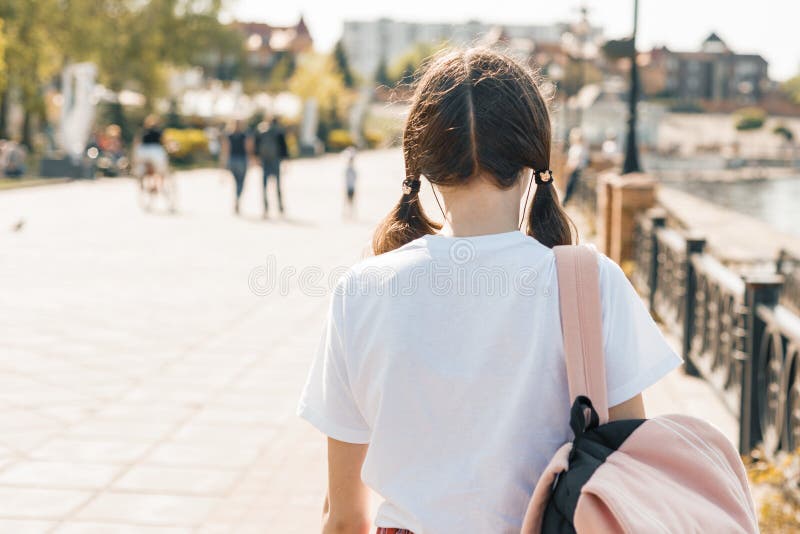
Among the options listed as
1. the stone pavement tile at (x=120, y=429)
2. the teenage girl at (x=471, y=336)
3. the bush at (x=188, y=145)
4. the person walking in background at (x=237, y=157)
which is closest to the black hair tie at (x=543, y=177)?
the teenage girl at (x=471, y=336)

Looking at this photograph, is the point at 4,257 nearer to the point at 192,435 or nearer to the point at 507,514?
the point at 192,435

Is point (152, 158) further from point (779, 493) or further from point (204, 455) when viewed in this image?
point (779, 493)

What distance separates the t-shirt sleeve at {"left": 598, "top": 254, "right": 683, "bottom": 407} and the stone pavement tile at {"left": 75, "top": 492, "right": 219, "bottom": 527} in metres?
2.99

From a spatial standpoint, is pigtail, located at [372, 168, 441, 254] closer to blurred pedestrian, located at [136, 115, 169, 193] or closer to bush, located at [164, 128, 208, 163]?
blurred pedestrian, located at [136, 115, 169, 193]

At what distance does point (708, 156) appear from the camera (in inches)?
3049

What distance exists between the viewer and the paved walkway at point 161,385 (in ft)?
14.5

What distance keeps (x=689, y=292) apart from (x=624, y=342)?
5588mm

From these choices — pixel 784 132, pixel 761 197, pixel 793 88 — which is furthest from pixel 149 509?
pixel 793 88

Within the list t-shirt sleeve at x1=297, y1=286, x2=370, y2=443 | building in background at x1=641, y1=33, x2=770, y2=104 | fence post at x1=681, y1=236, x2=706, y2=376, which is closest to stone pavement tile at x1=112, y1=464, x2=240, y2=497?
t-shirt sleeve at x1=297, y1=286, x2=370, y2=443

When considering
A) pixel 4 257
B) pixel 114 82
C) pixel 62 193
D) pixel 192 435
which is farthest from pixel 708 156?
pixel 192 435

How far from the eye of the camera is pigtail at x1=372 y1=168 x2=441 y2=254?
6.20 feet

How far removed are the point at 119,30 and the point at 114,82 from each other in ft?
9.31

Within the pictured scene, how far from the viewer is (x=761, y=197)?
5281 centimetres

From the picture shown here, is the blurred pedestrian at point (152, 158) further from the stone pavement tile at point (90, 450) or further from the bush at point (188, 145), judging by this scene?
the bush at point (188, 145)
